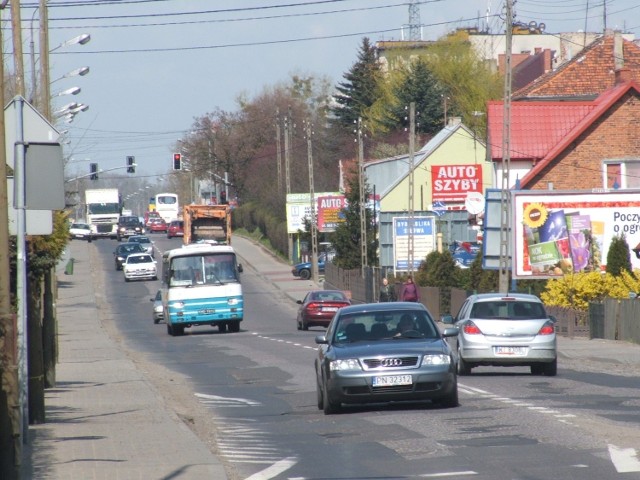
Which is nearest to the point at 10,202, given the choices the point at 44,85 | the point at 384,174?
the point at 44,85

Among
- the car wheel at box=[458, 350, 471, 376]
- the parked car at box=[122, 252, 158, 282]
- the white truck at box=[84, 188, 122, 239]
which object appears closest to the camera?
the car wheel at box=[458, 350, 471, 376]

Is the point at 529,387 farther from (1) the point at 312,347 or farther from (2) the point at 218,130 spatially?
(2) the point at 218,130

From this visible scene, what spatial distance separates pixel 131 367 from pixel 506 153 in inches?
568

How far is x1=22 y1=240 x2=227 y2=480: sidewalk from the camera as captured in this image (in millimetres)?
11406

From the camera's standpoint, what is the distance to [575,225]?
44.8 metres

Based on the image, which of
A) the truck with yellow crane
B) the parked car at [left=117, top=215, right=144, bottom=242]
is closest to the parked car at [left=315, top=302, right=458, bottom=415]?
the truck with yellow crane

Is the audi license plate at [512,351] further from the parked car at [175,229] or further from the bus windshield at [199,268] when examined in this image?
the parked car at [175,229]

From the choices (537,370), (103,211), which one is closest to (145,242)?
(103,211)

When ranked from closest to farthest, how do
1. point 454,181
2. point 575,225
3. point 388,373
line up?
point 388,373 < point 575,225 < point 454,181

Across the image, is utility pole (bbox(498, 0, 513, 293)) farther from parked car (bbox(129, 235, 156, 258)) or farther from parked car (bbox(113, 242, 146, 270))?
parked car (bbox(129, 235, 156, 258))

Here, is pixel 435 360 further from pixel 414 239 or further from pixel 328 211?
pixel 328 211

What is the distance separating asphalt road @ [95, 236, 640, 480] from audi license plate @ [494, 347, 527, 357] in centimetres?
44

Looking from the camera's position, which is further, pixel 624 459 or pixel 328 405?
pixel 328 405

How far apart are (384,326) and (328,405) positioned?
1389 millimetres
